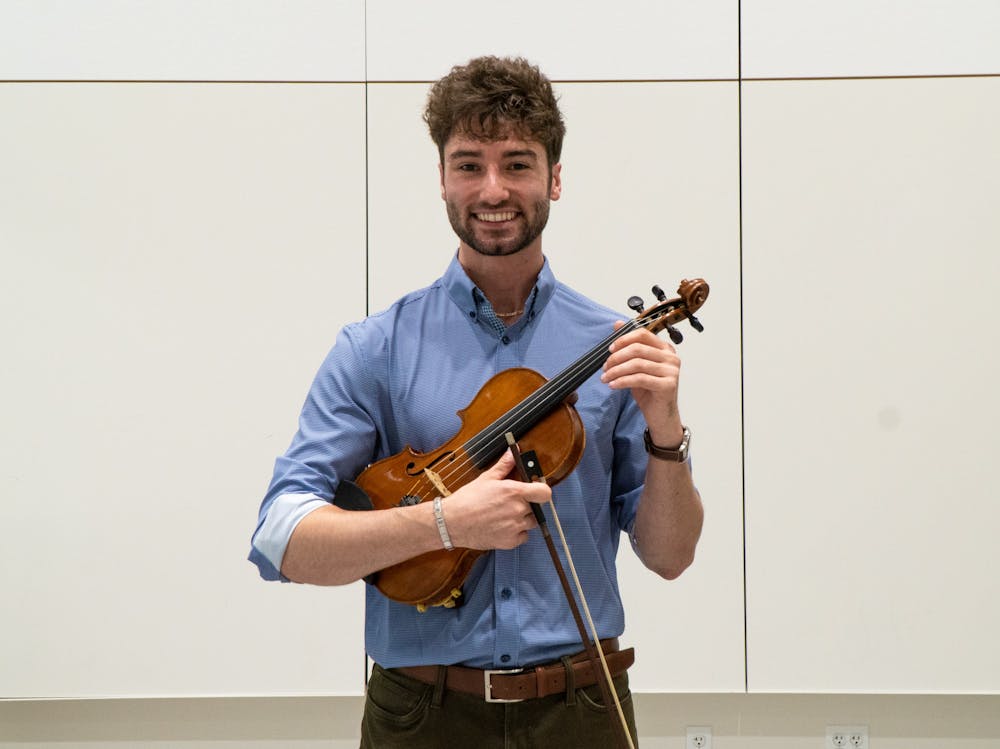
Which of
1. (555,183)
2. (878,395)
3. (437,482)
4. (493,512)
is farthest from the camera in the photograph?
(878,395)

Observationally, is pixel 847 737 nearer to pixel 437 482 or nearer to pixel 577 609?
pixel 577 609

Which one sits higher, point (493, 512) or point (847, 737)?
point (493, 512)

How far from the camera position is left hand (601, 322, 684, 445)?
139 cm

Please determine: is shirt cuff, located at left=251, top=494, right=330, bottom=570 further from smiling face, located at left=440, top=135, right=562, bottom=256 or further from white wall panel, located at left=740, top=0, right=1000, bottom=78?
white wall panel, located at left=740, top=0, right=1000, bottom=78

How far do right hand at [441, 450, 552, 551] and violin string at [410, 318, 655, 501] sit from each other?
86 mm

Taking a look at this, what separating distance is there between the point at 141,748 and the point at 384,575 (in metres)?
1.76

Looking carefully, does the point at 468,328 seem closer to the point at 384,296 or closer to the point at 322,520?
the point at 322,520

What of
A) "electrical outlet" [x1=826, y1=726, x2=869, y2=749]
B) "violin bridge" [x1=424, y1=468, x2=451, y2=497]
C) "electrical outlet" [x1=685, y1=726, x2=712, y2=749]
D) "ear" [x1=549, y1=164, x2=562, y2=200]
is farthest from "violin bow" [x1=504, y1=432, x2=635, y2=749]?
"electrical outlet" [x1=826, y1=726, x2=869, y2=749]

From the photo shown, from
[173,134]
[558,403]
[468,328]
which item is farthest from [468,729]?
[173,134]

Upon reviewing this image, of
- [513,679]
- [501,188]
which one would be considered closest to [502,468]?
[513,679]

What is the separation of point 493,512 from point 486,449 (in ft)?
0.39

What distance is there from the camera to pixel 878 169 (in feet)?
8.96

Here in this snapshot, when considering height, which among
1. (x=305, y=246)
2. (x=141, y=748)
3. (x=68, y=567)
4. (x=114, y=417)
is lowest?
(x=141, y=748)

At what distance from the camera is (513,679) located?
1.46 metres
